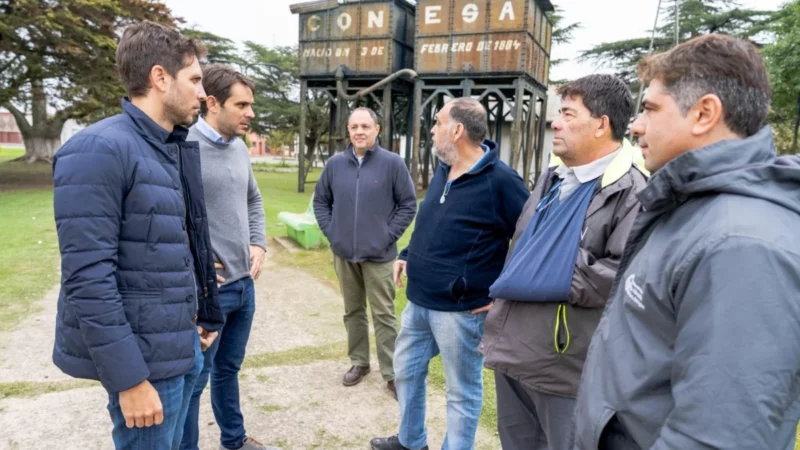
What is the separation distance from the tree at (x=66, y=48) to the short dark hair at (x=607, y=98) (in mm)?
17694

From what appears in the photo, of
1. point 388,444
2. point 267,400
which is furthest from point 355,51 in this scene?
point 388,444

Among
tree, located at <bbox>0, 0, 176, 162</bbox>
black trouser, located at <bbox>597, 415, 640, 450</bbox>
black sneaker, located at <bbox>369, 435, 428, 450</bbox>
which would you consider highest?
tree, located at <bbox>0, 0, 176, 162</bbox>

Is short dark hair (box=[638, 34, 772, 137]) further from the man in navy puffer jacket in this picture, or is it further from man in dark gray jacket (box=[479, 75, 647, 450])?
the man in navy puffer jacket

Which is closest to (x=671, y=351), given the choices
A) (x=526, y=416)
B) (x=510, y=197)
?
(x=526, y=416)

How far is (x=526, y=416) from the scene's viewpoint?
2.32 m

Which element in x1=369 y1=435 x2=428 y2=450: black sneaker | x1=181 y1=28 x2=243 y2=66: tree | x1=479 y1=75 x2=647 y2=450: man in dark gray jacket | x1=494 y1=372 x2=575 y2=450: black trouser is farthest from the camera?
x1=181 y1=28 x2=243 y2=66: tree

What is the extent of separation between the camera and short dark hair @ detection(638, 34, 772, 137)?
1173 mm

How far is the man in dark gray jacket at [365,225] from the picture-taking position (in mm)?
3836

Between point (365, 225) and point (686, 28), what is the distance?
27.9 metres

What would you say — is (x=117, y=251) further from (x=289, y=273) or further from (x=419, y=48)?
(x=419, y=48)

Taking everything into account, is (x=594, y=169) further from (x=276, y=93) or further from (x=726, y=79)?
(x=276, y=93)

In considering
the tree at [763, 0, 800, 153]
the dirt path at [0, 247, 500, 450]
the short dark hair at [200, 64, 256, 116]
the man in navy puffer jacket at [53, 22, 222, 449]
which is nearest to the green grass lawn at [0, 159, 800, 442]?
the dirt path at [0, 247, 500, 450]

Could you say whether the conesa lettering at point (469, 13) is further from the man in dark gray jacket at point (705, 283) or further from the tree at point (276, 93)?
the tree at point (276, 93)

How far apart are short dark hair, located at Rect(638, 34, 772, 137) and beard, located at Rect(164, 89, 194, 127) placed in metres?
1.57
